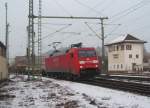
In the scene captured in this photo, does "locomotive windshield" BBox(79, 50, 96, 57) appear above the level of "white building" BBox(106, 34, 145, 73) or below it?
below

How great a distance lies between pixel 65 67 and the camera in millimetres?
39969

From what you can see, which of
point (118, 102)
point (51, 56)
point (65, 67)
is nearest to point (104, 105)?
point (118, 102)

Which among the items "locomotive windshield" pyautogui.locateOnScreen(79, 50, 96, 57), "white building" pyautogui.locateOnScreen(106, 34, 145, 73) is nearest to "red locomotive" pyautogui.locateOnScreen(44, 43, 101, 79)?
"locomotive windshield" pyautogui.locateOnScreen(79, 50, 96, 57)

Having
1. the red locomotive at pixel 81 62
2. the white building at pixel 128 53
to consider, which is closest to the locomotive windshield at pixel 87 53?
the red locomotive at pixel 81 62

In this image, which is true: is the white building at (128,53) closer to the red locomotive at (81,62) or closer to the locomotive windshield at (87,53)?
the red locomotive at (81,62)

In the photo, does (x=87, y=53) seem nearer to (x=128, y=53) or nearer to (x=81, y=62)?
(x=81, y=62)

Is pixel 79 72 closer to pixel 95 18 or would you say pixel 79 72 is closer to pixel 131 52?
pixel 95 18

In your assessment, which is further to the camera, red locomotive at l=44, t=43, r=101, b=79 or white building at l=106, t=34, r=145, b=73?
white building at l=106, t=34, r=145, b=73

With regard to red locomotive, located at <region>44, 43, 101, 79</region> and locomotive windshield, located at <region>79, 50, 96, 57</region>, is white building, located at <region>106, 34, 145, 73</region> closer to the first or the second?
red locomotive, located at <region>44, 43, 101, 79</region>

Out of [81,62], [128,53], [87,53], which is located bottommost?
[81,62]

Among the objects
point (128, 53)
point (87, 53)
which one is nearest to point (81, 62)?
point (87, 53)

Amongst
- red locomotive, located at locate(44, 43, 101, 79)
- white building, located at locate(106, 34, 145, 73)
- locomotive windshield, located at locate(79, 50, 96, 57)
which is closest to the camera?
red locomotive, located at locate(44, 43, 101, 79)

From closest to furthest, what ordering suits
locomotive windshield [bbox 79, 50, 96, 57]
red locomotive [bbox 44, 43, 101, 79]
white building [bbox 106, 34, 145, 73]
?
1. red locomotive [bbox 44, 43, 101, 79]
2. locomotive windshield [bbox 79, 50, 96, 57]
3. white building [bbox 106, 34, 145, 73]

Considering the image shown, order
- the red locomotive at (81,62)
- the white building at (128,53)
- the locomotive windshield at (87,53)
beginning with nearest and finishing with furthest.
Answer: the red locomotive at (81,62)
the locomotive windshield at (87,53)
the white building at (128,53)
